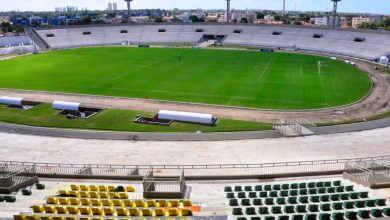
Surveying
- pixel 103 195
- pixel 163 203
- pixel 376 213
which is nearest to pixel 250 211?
pixel 163 203

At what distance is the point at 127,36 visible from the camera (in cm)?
14750

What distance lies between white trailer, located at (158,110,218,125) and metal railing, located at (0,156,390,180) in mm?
14548

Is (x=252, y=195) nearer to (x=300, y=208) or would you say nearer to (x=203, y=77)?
(x=300, y=208)

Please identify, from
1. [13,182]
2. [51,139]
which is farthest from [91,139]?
[13,182]

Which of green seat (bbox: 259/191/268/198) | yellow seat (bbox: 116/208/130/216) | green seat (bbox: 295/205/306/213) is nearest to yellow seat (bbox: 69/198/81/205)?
yellow seat (bbox: 116/208/130/216)

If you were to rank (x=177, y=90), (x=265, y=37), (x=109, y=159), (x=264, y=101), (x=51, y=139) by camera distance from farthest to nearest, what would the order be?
(x=265, y=37)
(x=177, y=90)
(x=264, y=101)
(x=51, y=139)
(x=109, y=159)

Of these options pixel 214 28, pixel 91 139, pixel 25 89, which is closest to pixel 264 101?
pixel 91 139

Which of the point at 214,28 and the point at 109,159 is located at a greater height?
the point at 214,28

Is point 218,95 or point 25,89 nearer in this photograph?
point 218,95

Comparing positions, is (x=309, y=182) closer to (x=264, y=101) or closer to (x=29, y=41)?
(x=264, y=101)

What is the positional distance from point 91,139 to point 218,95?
2600 cm

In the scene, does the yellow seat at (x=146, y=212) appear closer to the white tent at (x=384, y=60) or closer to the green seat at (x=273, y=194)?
the green seat at (x=273, y=194)

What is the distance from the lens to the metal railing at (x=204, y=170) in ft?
101

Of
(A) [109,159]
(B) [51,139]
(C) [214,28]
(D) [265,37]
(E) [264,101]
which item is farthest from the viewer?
(C) [214,28]
